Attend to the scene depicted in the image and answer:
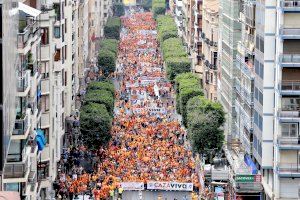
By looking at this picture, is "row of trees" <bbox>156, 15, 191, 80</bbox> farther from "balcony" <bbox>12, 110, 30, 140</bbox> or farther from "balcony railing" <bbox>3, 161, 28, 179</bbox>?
"balcony railing" <bbox>3, 161, 28, 179</bbox>

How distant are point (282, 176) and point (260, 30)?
11330mm

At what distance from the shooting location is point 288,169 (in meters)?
70.3

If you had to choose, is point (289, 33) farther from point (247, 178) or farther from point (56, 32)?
point (56, 32)

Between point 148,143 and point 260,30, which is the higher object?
point 260,30

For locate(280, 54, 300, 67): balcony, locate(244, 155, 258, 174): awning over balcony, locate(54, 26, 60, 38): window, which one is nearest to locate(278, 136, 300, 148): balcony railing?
locate(280, 54, 300, 67): balcony

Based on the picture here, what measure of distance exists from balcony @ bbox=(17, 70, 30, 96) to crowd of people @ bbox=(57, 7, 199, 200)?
2553 cm

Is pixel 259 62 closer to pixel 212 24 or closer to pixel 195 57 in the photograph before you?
pixel 212 24

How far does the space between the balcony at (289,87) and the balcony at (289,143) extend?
301cm

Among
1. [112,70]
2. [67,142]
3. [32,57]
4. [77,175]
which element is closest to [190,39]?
[112,70]

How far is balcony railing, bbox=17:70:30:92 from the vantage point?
182 ft

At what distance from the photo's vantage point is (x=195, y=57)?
148 metres

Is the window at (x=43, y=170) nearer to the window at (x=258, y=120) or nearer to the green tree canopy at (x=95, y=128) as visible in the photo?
the window at (x=258, y=120)

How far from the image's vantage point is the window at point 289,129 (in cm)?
7050

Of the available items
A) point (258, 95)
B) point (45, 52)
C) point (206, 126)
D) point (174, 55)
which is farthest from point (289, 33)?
point (174, 55)
